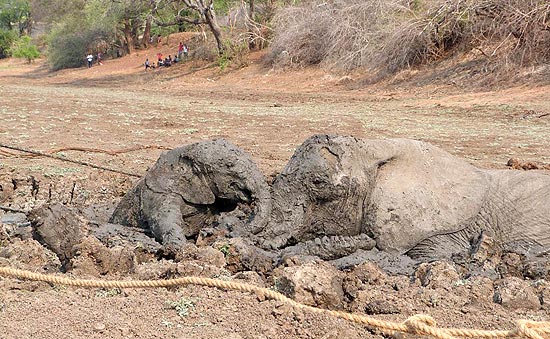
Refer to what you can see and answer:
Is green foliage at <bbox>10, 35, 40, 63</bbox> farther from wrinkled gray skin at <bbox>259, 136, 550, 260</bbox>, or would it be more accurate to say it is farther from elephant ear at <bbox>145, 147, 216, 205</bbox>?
wrinkled gray skin at <bbox>259, 136, 550, 260</bbox>

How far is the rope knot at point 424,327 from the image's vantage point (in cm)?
297

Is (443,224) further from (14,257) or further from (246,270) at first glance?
(14,257)

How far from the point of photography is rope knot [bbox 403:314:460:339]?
2975mm

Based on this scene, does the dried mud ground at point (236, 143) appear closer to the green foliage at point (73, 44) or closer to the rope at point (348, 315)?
the rope at point (348, 315)

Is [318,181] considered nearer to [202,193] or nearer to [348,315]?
[202,193]

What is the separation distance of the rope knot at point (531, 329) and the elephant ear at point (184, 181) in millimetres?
2193

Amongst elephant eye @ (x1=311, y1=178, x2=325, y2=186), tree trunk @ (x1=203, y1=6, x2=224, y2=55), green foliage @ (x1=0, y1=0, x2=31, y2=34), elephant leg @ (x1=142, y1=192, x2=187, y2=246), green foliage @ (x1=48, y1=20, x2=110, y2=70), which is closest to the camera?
elephant leg @ (x1=142, y1=192, x2=187, y2=246)

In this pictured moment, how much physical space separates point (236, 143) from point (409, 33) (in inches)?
417

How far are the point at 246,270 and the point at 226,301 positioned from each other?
1.96 feet

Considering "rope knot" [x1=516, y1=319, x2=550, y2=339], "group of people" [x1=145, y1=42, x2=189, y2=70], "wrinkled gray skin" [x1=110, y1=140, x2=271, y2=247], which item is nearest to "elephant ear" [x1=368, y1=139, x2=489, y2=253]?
"wrinkled gray skin" [x1=110, y1=140, x2=271, y2=247]

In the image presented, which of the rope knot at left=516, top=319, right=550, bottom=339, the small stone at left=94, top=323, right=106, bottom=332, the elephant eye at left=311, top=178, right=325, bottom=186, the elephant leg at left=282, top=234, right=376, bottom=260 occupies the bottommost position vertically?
the elephant leg at left=282, top=234, right=376, bottom=260

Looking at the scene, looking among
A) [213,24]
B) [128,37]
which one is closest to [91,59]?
[128,37]

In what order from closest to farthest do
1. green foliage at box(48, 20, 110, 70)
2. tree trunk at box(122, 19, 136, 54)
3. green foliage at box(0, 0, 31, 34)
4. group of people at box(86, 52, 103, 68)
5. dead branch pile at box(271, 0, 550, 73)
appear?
dead branch pile at box(271, 0, 550, 73) < group of people at box(86, 52, 103, 68) < tree trunk at box(122, 19, 136, 54) < green foliage at box(48, 20, 110, 70) < green foliage at box(0, 0, 31, 34)

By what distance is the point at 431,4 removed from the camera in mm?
18203
